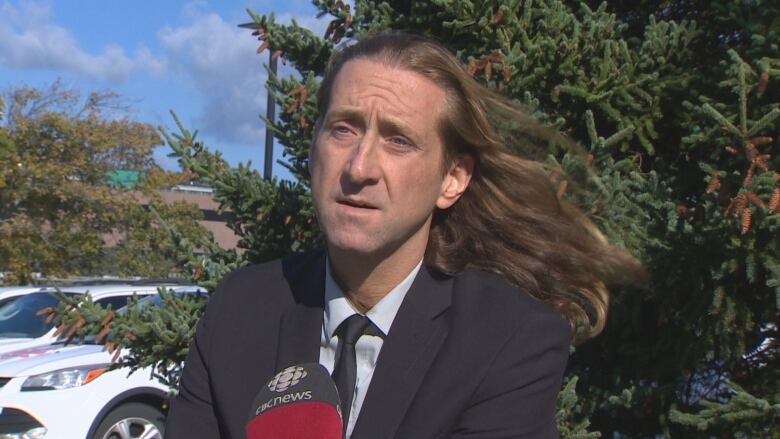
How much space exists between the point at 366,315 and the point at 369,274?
0.33ft

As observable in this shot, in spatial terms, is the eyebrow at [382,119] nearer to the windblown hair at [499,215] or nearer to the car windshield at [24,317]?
the windblown hair at [499,215]

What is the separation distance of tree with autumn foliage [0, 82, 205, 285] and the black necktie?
16.4m

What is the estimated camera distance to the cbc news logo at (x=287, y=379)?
1745 mm

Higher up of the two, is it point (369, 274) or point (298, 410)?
point (369, 274)

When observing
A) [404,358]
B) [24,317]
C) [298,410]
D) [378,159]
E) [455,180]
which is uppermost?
[24,317]

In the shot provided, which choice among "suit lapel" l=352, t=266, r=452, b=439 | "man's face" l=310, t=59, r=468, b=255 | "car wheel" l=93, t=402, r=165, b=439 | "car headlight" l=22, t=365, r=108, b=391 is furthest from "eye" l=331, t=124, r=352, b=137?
"car headlight" l=22, t=365, r=108, b=391

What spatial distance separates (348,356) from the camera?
2.04m

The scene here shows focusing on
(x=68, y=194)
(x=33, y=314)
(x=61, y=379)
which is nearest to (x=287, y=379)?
(x=61, y=379)

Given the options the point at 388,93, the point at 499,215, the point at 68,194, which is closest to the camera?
the point at 388,93

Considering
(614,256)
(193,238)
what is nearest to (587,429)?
(614,256)

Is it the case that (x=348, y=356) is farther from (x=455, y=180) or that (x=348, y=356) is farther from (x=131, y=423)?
(x=131, y=423)

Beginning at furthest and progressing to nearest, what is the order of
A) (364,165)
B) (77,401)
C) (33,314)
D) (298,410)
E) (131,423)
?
(33,314), (131,423), (77,401), (364,165), (298,410)

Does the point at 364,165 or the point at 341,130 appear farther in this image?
the point at 341,130

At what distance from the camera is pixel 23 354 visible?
27.8 feet
